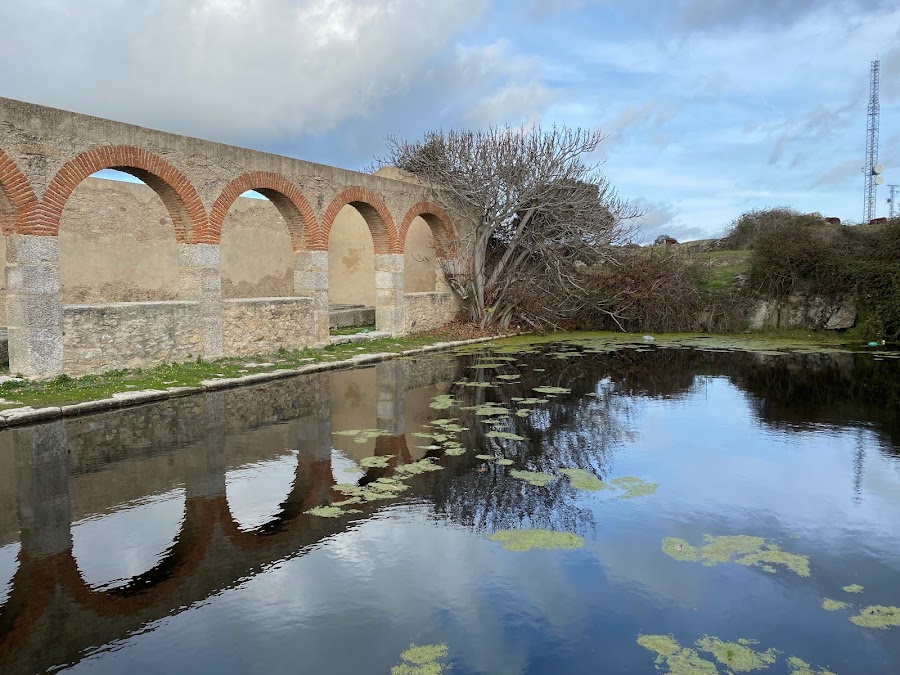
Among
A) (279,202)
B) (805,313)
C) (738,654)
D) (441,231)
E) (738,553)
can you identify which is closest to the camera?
(738,654)

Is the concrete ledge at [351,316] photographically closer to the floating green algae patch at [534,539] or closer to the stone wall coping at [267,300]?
the stone wall coping at [267,300]

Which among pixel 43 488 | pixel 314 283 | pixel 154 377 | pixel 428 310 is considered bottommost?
pixel 43 488

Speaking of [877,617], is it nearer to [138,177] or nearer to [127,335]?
[127,335]

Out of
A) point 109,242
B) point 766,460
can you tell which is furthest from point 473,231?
point 766,460

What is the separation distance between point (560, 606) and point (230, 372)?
7842mm

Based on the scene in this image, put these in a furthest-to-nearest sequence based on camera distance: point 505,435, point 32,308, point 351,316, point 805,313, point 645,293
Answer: point 645,293 < point 805,313 < point 351,316 < point 32,308 < point 505,435

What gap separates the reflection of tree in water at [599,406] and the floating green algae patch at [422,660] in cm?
144

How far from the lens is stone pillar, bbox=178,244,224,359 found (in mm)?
11133

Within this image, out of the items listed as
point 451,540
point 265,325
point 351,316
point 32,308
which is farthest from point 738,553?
point 351,316

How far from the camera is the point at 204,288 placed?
36.8ft

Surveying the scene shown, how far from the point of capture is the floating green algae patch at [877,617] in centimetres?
330

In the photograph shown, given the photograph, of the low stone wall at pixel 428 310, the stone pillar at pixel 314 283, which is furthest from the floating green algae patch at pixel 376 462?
the low stone wall at pixel 428 310

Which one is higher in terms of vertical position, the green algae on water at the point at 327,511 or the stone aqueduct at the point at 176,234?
the stone aqueduct at the point at 176,234

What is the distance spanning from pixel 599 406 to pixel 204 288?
6.76 meters
